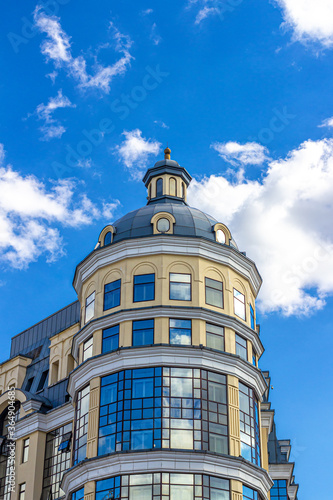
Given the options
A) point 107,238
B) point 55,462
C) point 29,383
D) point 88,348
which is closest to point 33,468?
point 55,462

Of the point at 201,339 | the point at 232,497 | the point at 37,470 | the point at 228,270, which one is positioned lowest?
the point at 232,497

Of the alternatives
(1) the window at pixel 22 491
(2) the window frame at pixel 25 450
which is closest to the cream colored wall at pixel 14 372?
(2) the window frame at pixel 25 450

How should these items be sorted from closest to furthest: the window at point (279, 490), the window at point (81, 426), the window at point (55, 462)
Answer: the window at point (81, 426)
the window at point (55, 462)
the window at point (279, 490)

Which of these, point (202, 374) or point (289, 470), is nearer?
point (202, 374)

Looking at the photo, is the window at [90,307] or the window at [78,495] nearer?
the window at [78,495]

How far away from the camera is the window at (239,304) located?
48419 mm

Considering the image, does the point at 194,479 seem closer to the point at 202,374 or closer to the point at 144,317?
the point at 202,374

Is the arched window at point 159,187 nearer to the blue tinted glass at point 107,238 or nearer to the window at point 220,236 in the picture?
the blue tinted glass at point 107,238

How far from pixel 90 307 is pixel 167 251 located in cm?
606

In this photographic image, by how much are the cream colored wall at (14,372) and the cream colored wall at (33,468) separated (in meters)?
7.00

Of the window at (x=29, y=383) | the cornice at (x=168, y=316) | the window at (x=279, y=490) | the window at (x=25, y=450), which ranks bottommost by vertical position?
the window at (x=279, y=490)

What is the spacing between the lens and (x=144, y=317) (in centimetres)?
4578

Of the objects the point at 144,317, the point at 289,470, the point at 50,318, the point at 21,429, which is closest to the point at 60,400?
the point at 21,429

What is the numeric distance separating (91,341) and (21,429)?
12.5 meters
